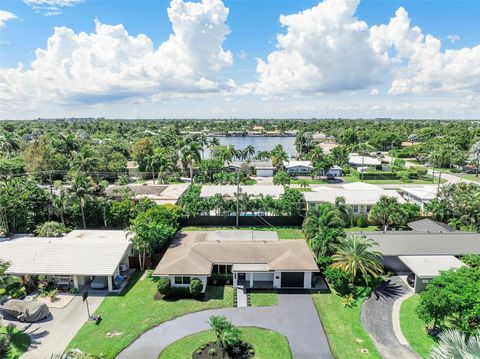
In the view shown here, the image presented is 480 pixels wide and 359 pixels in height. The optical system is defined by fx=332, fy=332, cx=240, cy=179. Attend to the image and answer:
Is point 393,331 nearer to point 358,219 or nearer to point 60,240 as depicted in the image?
point 358,219

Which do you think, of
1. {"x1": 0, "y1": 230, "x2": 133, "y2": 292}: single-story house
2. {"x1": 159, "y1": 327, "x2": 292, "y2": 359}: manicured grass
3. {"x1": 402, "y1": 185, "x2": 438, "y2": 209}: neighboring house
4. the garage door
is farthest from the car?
{"x1": 402, "y1": 185, "x2": 438, "y2": 209}: neighboring house

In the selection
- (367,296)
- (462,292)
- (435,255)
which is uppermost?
(462,292)

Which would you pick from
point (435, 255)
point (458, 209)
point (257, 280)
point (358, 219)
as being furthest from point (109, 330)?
point (458, 209)

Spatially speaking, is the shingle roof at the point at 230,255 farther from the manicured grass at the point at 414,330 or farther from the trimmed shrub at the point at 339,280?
the manicured grass at the point at 414,330

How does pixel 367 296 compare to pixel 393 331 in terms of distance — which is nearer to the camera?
pixel 393 331

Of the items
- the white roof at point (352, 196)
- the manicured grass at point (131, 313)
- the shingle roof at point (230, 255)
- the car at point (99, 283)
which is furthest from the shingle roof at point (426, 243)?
the car at point (99, 283)
